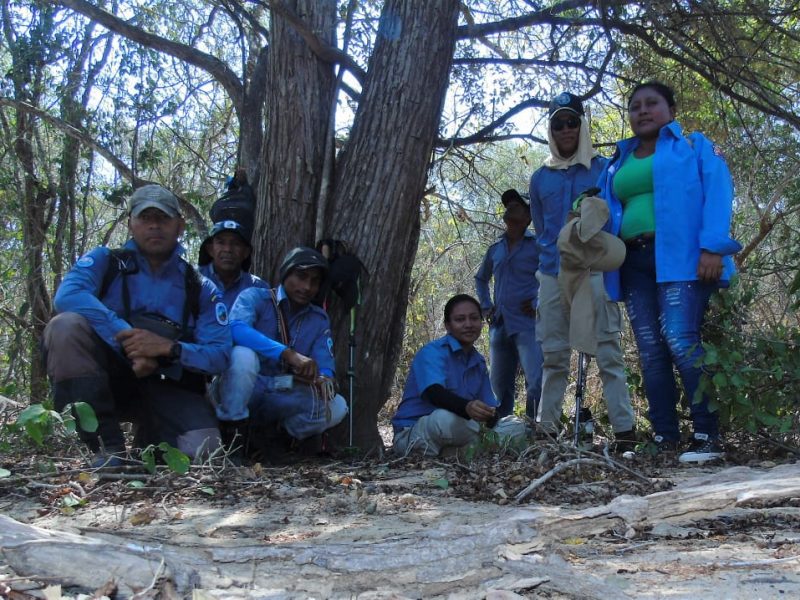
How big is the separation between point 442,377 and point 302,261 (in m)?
1.09

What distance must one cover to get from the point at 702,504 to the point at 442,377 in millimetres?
2385

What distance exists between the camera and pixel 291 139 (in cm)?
531

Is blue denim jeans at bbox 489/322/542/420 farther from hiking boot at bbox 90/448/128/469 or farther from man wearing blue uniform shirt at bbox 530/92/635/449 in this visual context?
hiking boot at bbox 90/448/128/469

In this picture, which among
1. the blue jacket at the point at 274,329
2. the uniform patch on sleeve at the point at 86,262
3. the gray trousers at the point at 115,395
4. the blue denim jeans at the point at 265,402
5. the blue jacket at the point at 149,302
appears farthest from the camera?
the blue jacket at the point at 274,329

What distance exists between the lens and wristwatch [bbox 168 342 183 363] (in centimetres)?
411

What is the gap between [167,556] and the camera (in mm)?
2221

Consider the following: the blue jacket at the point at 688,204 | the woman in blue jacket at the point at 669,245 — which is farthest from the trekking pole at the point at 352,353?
the blue jacket at the point at 688,204

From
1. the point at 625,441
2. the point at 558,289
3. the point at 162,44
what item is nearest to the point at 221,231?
the point at 162,44

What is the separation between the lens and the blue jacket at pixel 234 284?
4.93m

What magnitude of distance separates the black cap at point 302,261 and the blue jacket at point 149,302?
1.60ft

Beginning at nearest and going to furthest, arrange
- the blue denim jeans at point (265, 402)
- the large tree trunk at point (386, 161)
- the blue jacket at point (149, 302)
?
the blue jacket at point (149, 302) → the blue denim jeans at point (265, 402) → the large tree trunk at point (386, 161)

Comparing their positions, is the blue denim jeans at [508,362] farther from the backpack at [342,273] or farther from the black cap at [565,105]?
the black cap at [565,105]

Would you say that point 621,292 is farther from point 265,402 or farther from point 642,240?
point 265,402

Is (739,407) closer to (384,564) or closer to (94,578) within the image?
(384,564)
